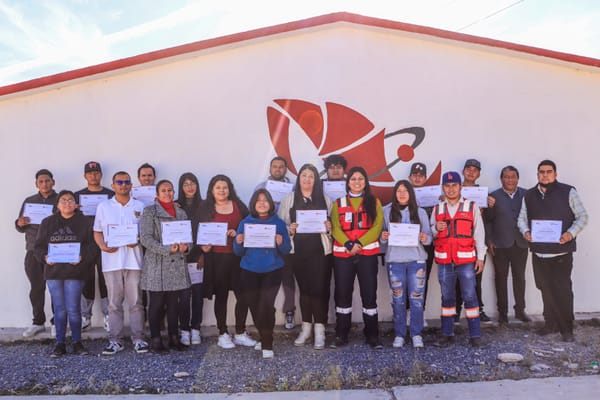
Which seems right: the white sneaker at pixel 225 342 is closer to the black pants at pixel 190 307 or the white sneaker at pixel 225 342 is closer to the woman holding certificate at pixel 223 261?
the woman holding certificate at pixel 223 261

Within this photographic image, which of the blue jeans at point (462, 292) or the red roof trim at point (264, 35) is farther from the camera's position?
the red roof trim at point (264, 35)

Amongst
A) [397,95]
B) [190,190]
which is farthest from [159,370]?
[397,95]

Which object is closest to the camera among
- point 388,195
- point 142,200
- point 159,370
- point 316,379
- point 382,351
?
point 316,379

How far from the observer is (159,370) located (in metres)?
4.20

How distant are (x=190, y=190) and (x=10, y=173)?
2637mm

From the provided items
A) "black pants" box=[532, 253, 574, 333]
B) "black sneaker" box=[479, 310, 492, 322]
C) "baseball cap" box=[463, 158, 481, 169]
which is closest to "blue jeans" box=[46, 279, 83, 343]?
"baseball cap" box=[463, 158, 481, 169]

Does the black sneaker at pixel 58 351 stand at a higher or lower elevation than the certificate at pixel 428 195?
lower

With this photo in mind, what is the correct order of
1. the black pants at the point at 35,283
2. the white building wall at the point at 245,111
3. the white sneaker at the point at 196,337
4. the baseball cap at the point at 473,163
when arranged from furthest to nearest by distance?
1. the white building wall at the point at 245,111
2. the black pants at the point at 35,283
3. the baseball cap at the point at 473,163
4. the white sneaker at the point at 196,337

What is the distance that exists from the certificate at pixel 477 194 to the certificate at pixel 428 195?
0.33 metres

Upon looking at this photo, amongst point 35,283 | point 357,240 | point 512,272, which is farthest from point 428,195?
point 35,283

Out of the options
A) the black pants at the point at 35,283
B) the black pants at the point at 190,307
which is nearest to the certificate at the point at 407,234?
the black pants at the point at 190,307

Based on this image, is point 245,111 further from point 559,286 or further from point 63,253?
point 559,286

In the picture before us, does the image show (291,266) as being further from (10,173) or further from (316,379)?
(10,173)

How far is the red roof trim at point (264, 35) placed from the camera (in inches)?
214
